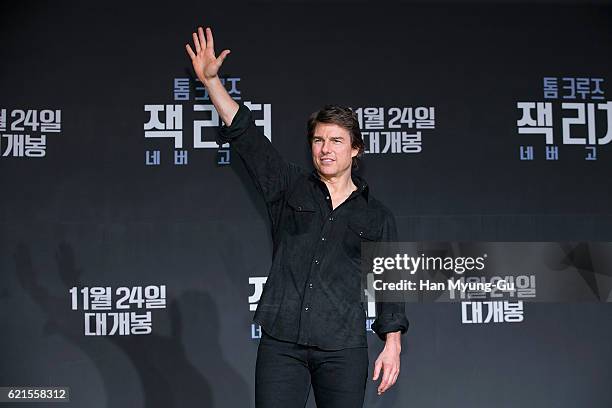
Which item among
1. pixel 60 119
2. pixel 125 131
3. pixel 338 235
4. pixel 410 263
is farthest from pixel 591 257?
pixel 60 119

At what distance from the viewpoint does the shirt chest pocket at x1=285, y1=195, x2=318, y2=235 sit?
6.62ft

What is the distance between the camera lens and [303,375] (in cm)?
191

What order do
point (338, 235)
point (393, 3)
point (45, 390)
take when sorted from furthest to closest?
point (393, 3)
point (45, 390)
point (338, 235)

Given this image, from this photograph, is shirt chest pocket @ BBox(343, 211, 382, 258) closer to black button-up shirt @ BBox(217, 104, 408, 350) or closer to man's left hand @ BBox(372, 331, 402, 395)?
black button-up shirt @ BBox(217, 104, 408, 350)

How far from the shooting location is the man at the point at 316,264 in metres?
1.89

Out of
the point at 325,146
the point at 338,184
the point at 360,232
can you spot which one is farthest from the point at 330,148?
the point at 360,232

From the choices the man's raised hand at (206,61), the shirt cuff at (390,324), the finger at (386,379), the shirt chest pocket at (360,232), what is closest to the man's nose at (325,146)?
Answer: the shirt chest pocket at (360,232)

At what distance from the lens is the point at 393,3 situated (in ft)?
11.0

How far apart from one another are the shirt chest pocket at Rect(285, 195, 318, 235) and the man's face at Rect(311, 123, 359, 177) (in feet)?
0.34

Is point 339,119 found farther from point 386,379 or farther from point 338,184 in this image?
point 386,379

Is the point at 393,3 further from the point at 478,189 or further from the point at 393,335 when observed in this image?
the point at 393,335

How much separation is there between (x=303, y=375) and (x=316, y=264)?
0.99 feet

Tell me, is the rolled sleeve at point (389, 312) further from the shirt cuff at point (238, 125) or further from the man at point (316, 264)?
the shirt cuff at point (238, 125)

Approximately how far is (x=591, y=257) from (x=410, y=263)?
34.0 inches
